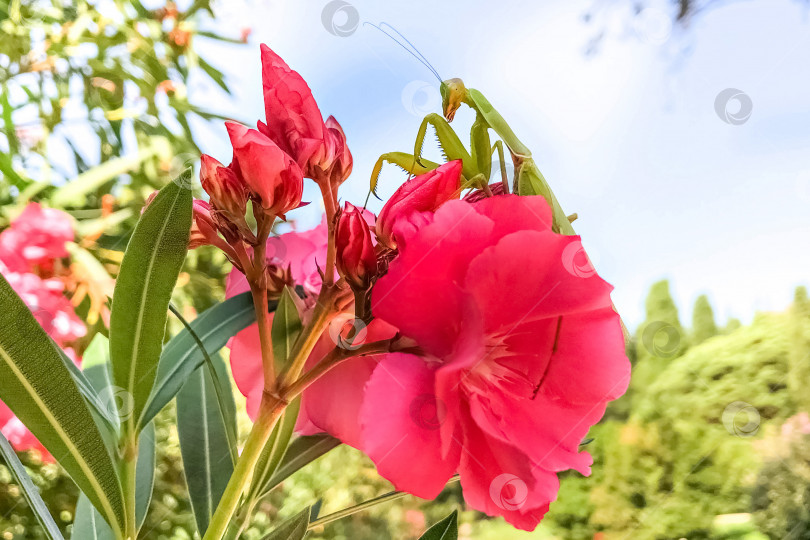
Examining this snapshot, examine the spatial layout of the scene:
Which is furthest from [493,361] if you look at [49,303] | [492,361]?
[49,303]

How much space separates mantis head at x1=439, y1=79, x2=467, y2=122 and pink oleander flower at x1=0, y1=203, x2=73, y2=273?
551mm

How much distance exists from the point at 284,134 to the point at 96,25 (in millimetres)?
1014

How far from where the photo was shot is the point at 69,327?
0.62 meters

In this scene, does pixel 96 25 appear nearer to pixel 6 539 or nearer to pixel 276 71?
pixel 6 539

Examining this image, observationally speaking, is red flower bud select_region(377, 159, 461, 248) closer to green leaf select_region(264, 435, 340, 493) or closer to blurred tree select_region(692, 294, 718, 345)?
green leaf select_region(264, 435, 340, 493)

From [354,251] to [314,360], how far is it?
2.2 inches

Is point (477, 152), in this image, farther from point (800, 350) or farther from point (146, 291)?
point (800, 350)

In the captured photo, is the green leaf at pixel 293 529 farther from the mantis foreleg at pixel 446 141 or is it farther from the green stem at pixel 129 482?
the mantis foreleg at pixel 446 141

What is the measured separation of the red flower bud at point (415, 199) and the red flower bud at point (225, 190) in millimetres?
42

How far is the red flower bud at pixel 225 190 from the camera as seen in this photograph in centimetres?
18

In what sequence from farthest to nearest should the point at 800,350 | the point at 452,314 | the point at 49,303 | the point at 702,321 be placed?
the point at 702,321
the point at 800,350
the point at 49,303
the point at 452,314

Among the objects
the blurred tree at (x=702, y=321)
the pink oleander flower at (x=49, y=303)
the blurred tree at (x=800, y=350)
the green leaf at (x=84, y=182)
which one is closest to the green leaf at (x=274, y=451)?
the pink oleander flower at (x=49, y=303)

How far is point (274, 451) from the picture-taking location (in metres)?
0.23

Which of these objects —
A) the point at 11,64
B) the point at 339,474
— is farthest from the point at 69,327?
the point at 339,474
